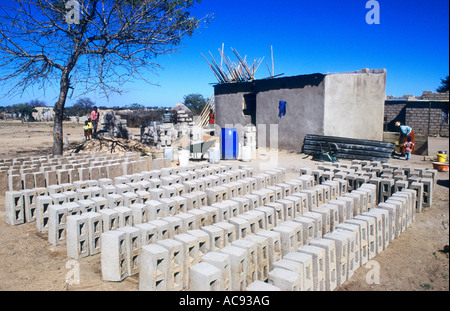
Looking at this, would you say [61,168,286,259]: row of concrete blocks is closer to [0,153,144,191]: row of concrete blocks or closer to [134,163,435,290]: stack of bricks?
[134,163,435,290]: stack of bricks

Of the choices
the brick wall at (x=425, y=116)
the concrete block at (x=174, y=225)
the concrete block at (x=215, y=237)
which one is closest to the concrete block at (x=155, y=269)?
the concrete block at (x=215, y=237)

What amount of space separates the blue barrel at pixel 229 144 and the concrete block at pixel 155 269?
843 cm

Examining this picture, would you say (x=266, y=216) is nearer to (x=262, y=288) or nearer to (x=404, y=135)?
(x=262, y=288)

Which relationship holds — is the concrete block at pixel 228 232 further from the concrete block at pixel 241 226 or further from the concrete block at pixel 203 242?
the concrete block at pixel 203 242

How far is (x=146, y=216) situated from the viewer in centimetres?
459

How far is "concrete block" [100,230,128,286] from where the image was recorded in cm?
348

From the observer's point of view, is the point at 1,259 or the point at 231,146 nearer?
the point at 1,259

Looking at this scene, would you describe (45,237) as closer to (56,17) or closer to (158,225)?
(158,225)

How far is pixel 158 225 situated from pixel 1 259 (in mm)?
2017

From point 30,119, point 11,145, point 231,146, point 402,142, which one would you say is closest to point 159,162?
point 231,146

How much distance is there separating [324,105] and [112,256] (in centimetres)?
1057

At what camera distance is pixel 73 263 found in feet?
12.8

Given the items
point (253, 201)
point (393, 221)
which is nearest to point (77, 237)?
point (253, 201)
